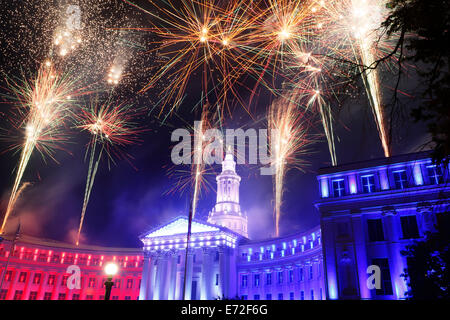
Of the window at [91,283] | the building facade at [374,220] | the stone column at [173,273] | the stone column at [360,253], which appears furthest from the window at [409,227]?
the window at [91,283]

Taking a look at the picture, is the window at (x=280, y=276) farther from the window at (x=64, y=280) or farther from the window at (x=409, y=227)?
the window at (x=64, y=280)

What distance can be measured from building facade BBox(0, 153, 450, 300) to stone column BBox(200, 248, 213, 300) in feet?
0.59

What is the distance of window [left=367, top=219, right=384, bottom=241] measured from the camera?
32.4 m

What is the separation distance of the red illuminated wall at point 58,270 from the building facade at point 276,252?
0.70 ft

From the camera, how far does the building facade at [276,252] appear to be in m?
31.2

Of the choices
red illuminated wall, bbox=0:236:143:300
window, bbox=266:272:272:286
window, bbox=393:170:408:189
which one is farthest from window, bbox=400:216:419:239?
red illuminated wall, bbox=0:236:143:300

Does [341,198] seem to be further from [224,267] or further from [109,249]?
[109,249]

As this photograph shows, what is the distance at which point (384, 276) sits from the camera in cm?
3055

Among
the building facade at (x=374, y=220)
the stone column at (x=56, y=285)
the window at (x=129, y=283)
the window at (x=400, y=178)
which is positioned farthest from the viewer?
the window at (x=129, y=283)

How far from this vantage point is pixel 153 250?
6694cm

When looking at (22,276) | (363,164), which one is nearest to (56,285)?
(22,276)

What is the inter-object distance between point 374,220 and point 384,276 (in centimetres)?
544
